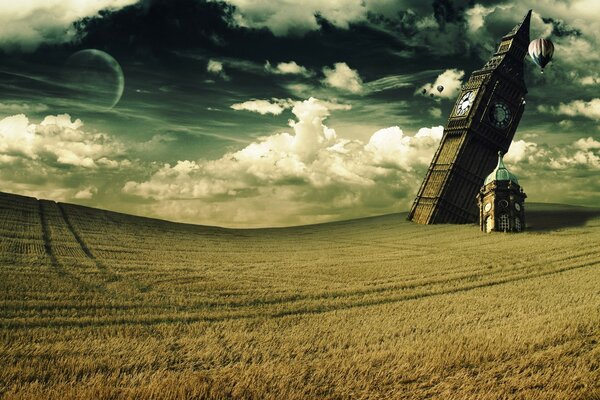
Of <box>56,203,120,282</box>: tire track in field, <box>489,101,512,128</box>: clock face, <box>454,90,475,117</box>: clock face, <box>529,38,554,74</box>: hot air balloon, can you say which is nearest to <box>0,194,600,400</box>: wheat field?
<box>56,203,120,282</box>: tire track in field

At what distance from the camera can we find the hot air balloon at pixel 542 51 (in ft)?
147

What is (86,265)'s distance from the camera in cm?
3089

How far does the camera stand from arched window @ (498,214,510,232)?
5566cm

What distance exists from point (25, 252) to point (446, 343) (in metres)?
31.1

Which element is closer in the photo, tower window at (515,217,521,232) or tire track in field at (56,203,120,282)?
tire track in field at (56,203,120,282)

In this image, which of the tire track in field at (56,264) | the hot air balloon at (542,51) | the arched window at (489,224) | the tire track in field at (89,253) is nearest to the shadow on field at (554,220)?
the arched window at (489,224)

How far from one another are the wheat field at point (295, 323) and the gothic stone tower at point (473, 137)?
1195 inches

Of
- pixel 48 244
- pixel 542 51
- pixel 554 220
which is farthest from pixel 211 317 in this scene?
pixel 554 220

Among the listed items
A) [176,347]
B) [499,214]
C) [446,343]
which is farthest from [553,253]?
[176,347]

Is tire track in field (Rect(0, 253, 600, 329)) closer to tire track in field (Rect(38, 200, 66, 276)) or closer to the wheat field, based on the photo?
the wheat field

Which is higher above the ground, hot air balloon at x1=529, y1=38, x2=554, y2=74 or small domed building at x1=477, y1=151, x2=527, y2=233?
hot air balloon at x1=529, y1=38, x2=554, y2=74

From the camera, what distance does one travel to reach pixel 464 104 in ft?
244

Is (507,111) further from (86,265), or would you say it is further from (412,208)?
(86,265)

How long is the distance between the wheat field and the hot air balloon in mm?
18354
